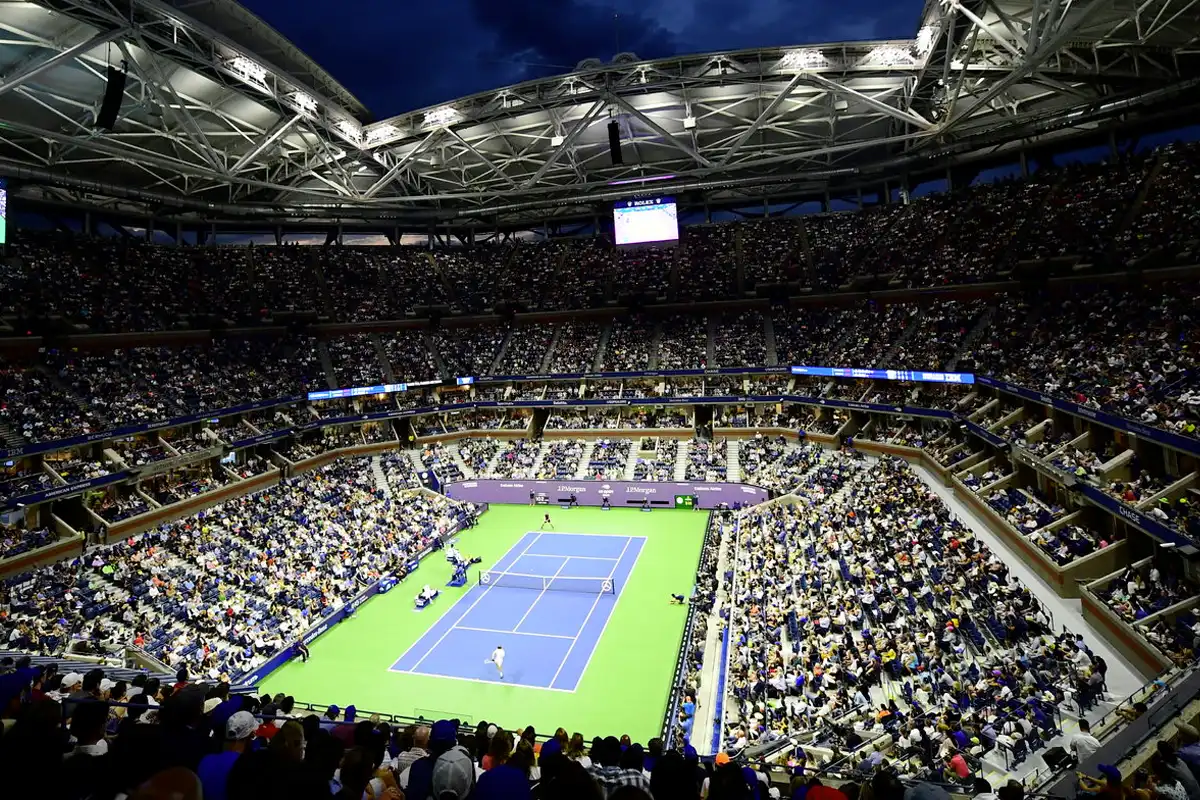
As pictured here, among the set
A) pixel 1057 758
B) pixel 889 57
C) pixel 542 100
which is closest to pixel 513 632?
pixel 1057 758

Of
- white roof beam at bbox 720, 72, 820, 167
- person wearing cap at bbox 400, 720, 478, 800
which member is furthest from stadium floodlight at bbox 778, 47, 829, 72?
person wearing cap at bbox 400, 720, 478, 800

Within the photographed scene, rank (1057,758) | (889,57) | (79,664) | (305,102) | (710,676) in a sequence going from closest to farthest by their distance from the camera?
1. (1057,758)
2. (79,664)
3. (710,676)
4. (889,57)
5. (305,102)

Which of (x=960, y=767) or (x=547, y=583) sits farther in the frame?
(x=547, y=583)

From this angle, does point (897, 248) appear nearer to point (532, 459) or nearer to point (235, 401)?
point (532, 459)

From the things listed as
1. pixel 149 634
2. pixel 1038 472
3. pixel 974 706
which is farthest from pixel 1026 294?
pixel 149 634

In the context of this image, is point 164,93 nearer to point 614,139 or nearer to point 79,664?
point 614,139
